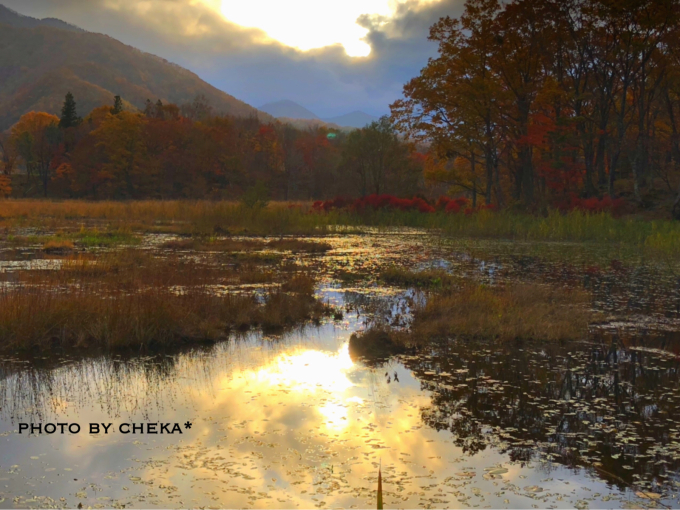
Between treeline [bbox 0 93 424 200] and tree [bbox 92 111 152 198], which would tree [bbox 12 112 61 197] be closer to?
treeline [bbox 0 93 424 200]

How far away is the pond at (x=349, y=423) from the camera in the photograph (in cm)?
387

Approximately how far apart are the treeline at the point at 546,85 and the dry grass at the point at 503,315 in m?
20.8

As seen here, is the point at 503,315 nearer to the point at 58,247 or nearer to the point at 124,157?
the point at 58,247

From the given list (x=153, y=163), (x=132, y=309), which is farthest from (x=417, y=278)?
→ (x=153, y=163)

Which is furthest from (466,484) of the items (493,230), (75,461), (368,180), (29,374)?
(368,180)

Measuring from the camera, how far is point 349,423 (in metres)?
5.06

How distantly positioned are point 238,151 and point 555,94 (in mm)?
55507

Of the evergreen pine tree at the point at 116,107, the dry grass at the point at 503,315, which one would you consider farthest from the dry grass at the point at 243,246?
the evergreen pine tree at the point at 116,107

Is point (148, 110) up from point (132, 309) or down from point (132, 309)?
up

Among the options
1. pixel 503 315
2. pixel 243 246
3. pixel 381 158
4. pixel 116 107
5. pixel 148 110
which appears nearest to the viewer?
pixel 503 315

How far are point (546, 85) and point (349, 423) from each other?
95.6 ft

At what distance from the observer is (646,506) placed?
144 inches

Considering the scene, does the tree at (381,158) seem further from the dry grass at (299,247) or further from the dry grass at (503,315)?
the dry grass at (503,315)

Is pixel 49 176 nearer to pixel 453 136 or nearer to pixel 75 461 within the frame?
pixel 453 136
